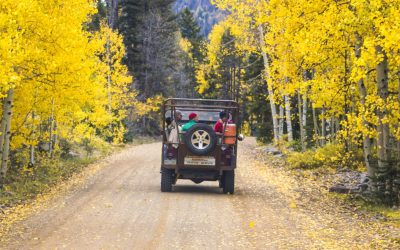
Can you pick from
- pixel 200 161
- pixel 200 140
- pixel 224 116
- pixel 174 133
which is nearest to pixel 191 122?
pixel 174 133

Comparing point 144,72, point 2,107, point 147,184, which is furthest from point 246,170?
point 144,72

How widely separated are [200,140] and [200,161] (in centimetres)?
62

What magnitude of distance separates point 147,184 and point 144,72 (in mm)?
33566

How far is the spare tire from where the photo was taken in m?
14.0

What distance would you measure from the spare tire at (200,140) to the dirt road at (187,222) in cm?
126

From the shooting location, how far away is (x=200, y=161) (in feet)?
46.8

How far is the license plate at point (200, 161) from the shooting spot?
14250mm

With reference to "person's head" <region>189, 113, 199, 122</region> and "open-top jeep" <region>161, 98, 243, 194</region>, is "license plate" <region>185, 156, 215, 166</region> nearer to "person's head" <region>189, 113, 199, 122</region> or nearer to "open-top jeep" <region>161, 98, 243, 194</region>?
"open-top jeep" <region>161, 98, 243, 194</region>

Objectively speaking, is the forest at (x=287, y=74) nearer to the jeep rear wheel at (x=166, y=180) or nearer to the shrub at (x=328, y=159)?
the shrub at (x=328, y=159)

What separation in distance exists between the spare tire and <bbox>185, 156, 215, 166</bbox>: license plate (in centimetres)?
23

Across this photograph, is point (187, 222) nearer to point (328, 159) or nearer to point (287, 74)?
point (328, 159)

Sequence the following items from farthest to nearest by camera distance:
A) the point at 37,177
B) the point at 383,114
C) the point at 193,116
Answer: the point at 37,177 → the point at 193,116 → the point at 383,114

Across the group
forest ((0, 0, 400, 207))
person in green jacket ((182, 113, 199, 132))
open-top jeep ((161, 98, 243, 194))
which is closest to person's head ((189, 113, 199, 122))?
person in green jacket ((182, 113, 199, 132))

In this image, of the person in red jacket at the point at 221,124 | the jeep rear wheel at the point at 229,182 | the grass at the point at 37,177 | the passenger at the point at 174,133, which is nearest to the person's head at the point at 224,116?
the person in red jacket at the point at 221,124
